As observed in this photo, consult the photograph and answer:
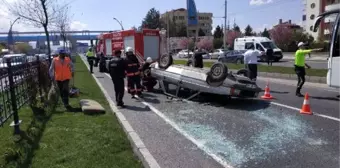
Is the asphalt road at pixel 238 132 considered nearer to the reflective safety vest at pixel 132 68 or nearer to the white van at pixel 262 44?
the reflective safety vest at pixel 132 68

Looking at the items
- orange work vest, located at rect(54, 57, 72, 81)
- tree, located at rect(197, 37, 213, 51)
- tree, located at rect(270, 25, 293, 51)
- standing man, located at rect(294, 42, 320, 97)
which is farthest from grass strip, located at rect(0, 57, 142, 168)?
tree, located at rect(197, 37, 213, 51)

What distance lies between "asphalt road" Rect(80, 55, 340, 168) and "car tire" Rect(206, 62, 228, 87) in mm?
707

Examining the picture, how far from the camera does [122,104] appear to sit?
10.9m

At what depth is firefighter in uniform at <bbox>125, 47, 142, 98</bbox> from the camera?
12.4m

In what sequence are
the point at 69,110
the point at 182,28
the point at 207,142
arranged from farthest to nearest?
the point at 182,28 < the point at 69,110 < the point at 207,142

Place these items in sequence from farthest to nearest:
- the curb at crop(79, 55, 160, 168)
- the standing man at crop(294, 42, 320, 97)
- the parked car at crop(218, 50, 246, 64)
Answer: the parked car at crop(218, 50, 246, 64) < the standing man at crop(294, 42, 320, 97) < the curb at crop(79, 55, 160, 168)

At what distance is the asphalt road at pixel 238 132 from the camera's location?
566cm

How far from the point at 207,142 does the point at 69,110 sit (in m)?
4.81

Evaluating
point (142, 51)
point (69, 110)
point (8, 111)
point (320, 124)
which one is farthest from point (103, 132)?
point (142, 51)

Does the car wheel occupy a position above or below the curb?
above

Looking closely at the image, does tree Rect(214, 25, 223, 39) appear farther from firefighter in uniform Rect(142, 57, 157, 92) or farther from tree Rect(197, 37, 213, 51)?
firefighter in uniform Rect(142, 57, 157, 92)

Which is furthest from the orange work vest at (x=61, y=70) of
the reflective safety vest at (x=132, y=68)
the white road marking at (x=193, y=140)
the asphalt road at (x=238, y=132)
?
the white road marking at (x=193, y=140)

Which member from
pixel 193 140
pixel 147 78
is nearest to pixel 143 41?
pixel 147 78

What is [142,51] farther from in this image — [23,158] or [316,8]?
[316,8]
